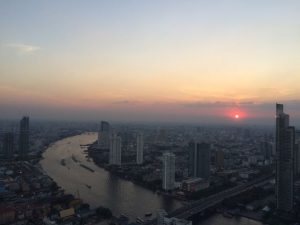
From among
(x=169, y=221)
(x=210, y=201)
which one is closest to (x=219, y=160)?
(x=210, y=201)

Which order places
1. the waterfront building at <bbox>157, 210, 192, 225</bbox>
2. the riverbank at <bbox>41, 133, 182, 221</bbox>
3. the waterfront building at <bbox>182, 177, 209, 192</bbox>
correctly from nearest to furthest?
the waterfront building at <bbox>157, 210, 192, 225</bbox> < the riverbank at <bbox>41, 133, 182, 221</bbox> < the waterfront building at <bbox>182, 177, 209, 192</bbox>

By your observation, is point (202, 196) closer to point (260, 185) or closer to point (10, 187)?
point (260, 185)

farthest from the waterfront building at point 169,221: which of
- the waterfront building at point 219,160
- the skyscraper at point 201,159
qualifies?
the waterfront building at point 219,160

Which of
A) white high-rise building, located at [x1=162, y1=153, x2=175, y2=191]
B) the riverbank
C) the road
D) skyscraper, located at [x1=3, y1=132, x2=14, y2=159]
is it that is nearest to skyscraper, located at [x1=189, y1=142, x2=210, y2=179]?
the road

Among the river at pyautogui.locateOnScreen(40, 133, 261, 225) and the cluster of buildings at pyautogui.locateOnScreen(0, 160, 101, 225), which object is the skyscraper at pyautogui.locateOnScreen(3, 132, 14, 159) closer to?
the river at pyautogui.locateOnScreen(40, 133, 261, 225)

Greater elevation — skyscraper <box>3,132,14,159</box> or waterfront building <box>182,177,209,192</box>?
skyscraper <box>3,132,14,159</box>

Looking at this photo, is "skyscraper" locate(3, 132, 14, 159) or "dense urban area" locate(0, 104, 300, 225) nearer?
"dense urban area" locate(0, 104, 300, 225)

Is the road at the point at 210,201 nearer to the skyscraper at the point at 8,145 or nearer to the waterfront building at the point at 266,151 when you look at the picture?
the waterfront building at the point at 266,151

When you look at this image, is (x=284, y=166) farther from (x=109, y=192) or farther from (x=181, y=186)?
(x=109, y=192)
